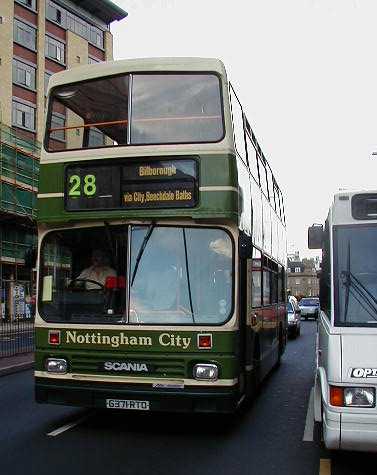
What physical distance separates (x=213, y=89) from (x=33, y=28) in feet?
113

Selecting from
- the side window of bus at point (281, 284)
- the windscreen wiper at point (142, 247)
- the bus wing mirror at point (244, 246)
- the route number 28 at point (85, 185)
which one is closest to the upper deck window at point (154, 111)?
the route number 28 at point (85, 185)

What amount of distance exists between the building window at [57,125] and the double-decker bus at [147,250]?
0.13 feet

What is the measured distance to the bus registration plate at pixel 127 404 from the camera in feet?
23.2

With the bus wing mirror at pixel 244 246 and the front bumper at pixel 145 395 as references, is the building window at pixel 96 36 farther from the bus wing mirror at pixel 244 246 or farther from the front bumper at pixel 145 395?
the front bumper at pixel 145 395

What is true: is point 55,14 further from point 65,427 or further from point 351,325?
point 351,325

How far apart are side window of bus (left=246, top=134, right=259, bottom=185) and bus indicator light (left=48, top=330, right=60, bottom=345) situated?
3.83 metres

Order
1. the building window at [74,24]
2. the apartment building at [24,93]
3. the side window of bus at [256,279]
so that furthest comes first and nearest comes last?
the building window at [74,24] < the apartment building at [24,93] < the side window of bus at [256,279]

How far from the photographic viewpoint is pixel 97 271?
7516mm

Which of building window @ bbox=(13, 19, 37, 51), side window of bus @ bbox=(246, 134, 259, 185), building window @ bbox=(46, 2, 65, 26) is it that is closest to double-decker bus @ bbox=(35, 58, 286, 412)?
side window of bus @ bbox=(246, 134, 259, 185)

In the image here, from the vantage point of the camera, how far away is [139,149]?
749cm

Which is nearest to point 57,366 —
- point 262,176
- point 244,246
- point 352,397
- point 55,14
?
point 244,246

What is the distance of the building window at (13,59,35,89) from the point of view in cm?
3716

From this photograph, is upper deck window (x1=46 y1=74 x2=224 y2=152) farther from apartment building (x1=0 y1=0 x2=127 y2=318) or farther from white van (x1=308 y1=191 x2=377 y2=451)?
apartment building (x1=0 y1=0 x2=127 y2=318)

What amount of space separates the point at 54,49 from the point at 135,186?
36.5m
